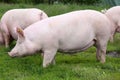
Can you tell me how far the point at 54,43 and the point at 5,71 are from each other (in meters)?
1.21

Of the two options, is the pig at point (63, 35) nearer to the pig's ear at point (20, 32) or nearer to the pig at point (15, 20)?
the pig's ear at point (20, 32)

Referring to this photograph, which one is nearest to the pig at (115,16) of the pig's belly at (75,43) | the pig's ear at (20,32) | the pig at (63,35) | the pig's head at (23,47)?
the pig at (63,35)

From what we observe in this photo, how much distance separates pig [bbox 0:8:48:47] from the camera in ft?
36.0

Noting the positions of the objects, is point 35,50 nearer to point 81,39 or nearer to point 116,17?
point 81,39

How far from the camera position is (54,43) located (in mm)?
9039

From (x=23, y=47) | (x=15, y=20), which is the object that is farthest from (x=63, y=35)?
(x=15, y=20)

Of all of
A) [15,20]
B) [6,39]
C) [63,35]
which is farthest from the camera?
[6,39]

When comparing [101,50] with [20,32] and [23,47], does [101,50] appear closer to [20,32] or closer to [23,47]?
[23,47]

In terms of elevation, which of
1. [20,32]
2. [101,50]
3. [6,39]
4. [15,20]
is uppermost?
[20,32]

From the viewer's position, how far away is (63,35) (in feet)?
30.1

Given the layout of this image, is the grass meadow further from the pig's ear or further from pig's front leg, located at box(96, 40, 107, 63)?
the pig's ear

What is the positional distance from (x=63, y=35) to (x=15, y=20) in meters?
2.73

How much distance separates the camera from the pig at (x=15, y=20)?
10975mm

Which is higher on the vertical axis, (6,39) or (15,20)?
(15,20)
